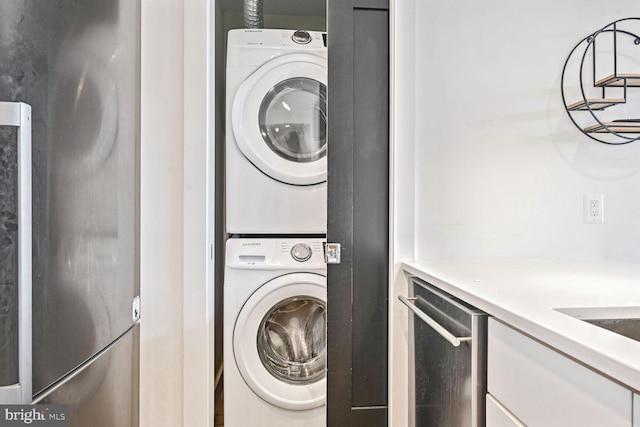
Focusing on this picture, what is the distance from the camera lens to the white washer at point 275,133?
5.97 feet

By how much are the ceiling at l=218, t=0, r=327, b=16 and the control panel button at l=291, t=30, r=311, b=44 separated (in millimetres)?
858

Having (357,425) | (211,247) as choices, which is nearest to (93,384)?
(211,247)

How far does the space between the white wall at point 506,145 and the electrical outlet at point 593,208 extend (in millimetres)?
24

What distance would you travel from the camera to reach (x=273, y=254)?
1.80 metres

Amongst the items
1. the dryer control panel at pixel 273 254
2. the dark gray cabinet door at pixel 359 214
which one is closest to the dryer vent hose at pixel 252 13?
the dark gray cabinet door at pixel 359 214

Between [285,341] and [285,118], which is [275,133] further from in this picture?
[285,341]

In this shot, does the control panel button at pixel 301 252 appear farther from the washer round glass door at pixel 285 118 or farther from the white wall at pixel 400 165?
the white wall at pixel 400 165

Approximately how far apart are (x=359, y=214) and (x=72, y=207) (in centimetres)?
99

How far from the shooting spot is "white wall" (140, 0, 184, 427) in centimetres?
155

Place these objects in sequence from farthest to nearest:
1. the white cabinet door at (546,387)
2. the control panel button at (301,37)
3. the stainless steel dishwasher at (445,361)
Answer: the control panel button at (301,37) → the stainless steel dishwasher at (445,361) → the white cabinet door at (546,387)

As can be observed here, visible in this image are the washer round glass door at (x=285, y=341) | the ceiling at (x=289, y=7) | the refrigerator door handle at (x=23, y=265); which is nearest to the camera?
the refrigerator door handle at (x=23, y=265)

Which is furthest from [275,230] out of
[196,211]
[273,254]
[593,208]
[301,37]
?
[593,208]

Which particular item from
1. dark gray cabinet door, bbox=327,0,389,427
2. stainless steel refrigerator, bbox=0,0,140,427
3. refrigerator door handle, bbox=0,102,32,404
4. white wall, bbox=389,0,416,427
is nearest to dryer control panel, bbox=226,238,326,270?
dark gray cabinet door, bbox=327,0,389,427

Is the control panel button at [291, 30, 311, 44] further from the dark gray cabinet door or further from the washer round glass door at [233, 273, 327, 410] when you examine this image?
the washer round glass door at [233, 273, 327, 410]
